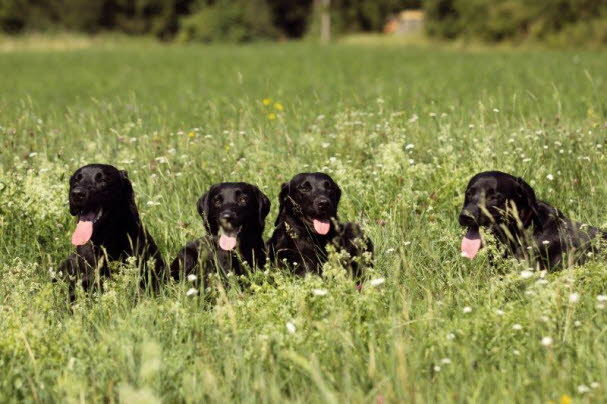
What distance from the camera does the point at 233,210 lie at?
5.48 m

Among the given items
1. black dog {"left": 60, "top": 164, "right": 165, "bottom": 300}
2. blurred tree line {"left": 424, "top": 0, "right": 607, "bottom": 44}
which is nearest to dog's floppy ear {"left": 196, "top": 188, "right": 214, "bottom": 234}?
black dog {"left": 60, "top": 164, "right": 165, "bottom": 300}

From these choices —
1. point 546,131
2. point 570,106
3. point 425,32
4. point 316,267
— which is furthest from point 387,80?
point 425,32

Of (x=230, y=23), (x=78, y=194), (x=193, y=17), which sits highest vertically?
(x=193, y=17)

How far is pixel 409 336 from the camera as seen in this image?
12.6 ft

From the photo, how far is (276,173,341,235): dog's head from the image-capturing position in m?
5.62

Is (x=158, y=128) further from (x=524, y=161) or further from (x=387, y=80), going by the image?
(x=387, y=80)

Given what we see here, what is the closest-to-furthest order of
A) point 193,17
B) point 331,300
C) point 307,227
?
point 331,300 → point 307,227 → point 193,17

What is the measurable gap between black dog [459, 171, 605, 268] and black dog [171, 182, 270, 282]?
5.02ft

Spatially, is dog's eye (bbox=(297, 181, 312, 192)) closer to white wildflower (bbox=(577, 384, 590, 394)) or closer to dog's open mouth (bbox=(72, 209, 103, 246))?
dog's open mouth (bbox=(72, 209, 103, 246))

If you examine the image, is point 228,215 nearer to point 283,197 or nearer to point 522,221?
point 283,197

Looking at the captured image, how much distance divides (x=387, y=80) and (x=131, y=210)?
54.6ft

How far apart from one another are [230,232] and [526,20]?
41191 millimetres

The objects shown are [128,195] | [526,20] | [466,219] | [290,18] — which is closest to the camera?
[466,219]

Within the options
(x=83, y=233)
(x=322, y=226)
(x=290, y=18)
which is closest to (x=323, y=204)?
(x=322, y=226)
